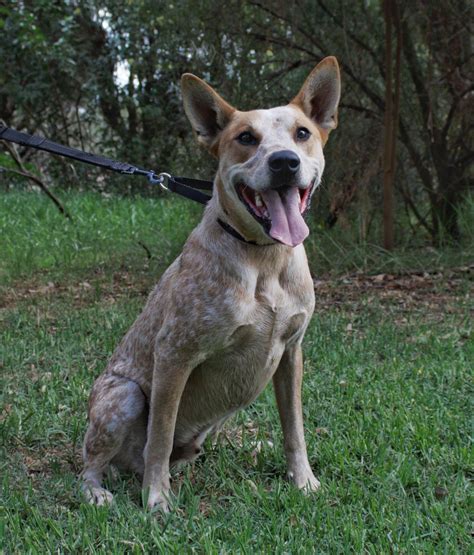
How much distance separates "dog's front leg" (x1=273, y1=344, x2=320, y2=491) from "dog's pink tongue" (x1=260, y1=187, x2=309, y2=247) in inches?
24.3

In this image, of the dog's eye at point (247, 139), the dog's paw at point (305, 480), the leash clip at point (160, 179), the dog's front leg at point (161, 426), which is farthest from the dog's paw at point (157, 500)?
the leash clip at point (160, 179)

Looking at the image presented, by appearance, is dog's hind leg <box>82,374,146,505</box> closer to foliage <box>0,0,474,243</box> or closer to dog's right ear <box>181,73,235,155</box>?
dog's right ear <box>181,73,235,155</box>

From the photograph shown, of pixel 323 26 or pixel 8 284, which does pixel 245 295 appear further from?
pixel 323 26

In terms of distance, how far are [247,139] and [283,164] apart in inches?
12.0

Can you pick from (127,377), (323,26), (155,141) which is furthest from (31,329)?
(155,141)

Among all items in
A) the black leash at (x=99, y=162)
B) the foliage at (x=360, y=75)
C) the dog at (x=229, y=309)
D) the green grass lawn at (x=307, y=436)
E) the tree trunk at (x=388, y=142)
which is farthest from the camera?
the foliage at (x=360, y=75)

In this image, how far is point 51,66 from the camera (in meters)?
14.6

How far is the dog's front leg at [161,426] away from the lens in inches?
125

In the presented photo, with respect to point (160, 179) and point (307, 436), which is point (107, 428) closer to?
point (307, 436)

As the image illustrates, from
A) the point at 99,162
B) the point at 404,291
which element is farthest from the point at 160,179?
the point at 404,291

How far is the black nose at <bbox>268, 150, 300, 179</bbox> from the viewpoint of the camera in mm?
2941

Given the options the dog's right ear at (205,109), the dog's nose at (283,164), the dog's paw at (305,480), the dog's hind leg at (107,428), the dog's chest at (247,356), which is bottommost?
the dog's paw at (305,480)

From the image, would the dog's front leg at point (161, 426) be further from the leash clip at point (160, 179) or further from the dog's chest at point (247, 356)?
the leash clip at point (160, 179)

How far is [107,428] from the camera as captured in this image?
132 inches
